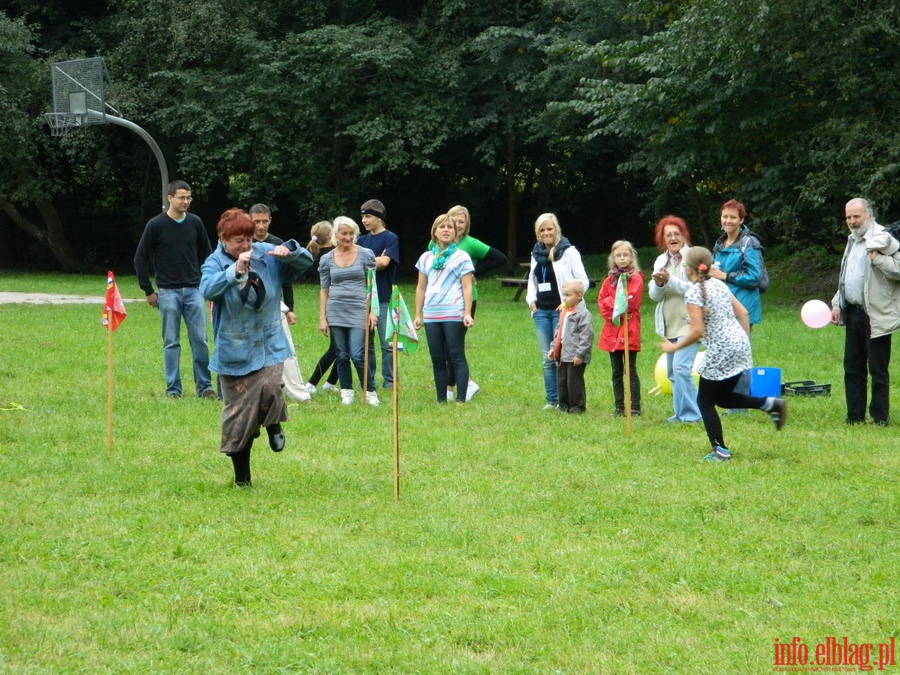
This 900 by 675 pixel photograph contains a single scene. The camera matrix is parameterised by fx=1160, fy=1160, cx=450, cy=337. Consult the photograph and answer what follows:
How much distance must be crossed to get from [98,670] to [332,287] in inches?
275

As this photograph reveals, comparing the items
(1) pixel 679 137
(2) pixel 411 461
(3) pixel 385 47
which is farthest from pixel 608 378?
(3) pixel 385 47

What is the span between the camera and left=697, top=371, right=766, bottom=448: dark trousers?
820 centimetres

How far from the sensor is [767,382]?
11078 millimetres

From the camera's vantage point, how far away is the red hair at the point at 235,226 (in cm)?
705

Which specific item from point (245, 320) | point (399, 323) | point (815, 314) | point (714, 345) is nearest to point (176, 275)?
point (399, 323)

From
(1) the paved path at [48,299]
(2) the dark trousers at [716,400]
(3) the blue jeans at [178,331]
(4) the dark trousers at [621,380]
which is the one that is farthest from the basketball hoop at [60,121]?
(2) the dark trousers at [716,400]

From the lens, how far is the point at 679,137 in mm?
22969

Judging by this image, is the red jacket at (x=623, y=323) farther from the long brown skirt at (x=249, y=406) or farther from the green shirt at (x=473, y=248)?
the long brown skirt at (x=249, y=406)

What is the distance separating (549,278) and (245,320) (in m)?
4.35

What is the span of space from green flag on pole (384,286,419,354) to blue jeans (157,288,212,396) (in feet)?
10.0

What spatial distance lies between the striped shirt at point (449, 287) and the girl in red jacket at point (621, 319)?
4.34 ft

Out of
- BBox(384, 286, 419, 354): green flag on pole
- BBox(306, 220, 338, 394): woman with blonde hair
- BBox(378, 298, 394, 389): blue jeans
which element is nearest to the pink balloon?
BBox(378, 298, 394, 389): blue jeans

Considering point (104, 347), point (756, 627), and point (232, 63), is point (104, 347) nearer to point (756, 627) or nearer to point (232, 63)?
point (756, 627)

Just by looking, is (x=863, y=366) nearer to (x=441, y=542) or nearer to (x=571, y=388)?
(x=571, y=388)
